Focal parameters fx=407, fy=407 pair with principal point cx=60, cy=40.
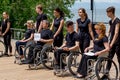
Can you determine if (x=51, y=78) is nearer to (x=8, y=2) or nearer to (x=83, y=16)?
(x=83, y=16)

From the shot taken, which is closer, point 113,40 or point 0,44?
point 113,40

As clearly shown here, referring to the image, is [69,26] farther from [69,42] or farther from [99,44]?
[99,44]

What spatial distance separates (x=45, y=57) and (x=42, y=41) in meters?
0.41

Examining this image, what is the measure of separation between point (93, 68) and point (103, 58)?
0.29 metres

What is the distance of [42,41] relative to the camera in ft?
33.0

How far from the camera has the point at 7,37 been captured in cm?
1292

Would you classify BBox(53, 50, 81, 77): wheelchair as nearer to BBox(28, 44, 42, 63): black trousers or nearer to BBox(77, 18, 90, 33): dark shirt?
BBox(77, 18, 90, 33): dark shirt

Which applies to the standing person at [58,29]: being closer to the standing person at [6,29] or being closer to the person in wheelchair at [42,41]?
the person in wheelchair at [42,41]

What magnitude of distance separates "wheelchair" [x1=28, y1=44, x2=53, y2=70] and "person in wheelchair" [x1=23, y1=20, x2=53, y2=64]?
0.09 meters

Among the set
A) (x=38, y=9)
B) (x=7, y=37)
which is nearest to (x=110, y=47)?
(x=38, y=9)

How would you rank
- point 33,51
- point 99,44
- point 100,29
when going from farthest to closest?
1. point 33,51
2. point 99,44
3. point 100,29

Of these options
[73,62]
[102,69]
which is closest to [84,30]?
[73,62]

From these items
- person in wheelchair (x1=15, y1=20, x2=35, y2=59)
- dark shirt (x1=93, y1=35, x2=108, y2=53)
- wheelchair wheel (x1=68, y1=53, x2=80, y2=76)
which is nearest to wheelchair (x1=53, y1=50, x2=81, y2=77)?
wheelchair wheel (x1=68, y1=53, x2=80, y2=76)

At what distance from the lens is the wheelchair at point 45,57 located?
9.90 metres
